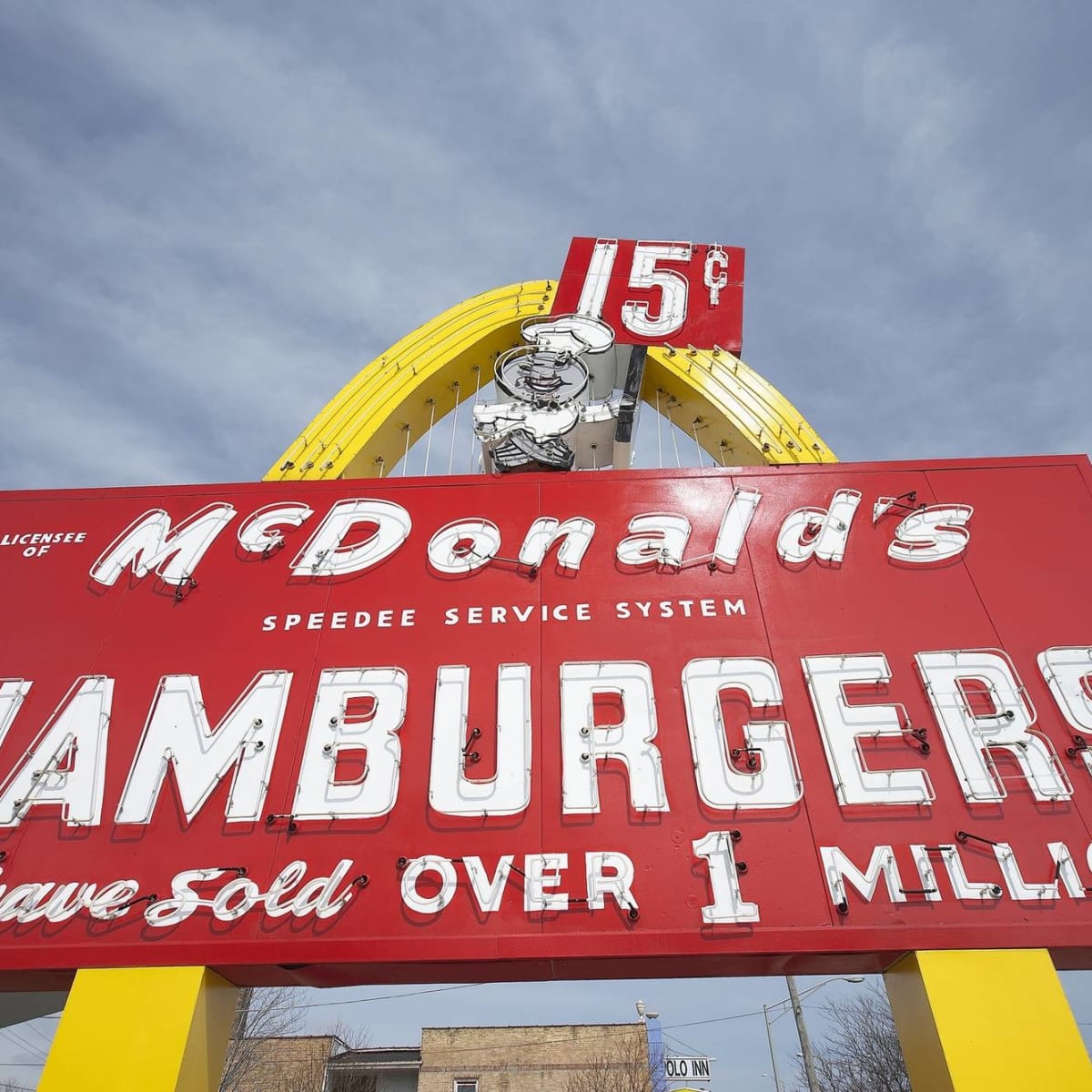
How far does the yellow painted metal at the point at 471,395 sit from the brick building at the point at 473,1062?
72.6 feet

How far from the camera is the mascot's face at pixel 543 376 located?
11750 millimetres

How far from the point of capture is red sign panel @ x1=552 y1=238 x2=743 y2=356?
12.5 m

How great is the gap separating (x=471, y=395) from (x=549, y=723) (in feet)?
23.2

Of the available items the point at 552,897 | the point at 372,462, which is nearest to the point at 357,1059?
the point at 372,462

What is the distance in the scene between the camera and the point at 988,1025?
5.83 m

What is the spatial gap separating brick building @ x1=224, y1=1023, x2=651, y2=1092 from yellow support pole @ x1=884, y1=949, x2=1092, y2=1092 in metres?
22.5

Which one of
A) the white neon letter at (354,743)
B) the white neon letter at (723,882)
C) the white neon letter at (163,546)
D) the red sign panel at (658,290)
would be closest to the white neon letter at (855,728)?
the white neon letter at (723,882)

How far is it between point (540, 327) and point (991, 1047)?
1010 centimetres

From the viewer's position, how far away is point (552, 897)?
661 cm

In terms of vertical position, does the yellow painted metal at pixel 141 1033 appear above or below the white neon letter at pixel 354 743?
below

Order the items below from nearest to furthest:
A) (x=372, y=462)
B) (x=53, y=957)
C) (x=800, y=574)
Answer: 1. (x=53, y=957)
2. (x=800, y=574)
3. (x=372, y=462)

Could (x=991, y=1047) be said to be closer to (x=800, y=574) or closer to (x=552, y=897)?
(x=552, y=897)

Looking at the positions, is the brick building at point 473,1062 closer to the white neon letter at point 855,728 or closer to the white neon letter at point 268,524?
the white neon letter at point 268,524

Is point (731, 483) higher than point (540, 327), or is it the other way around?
point (540, 327)
